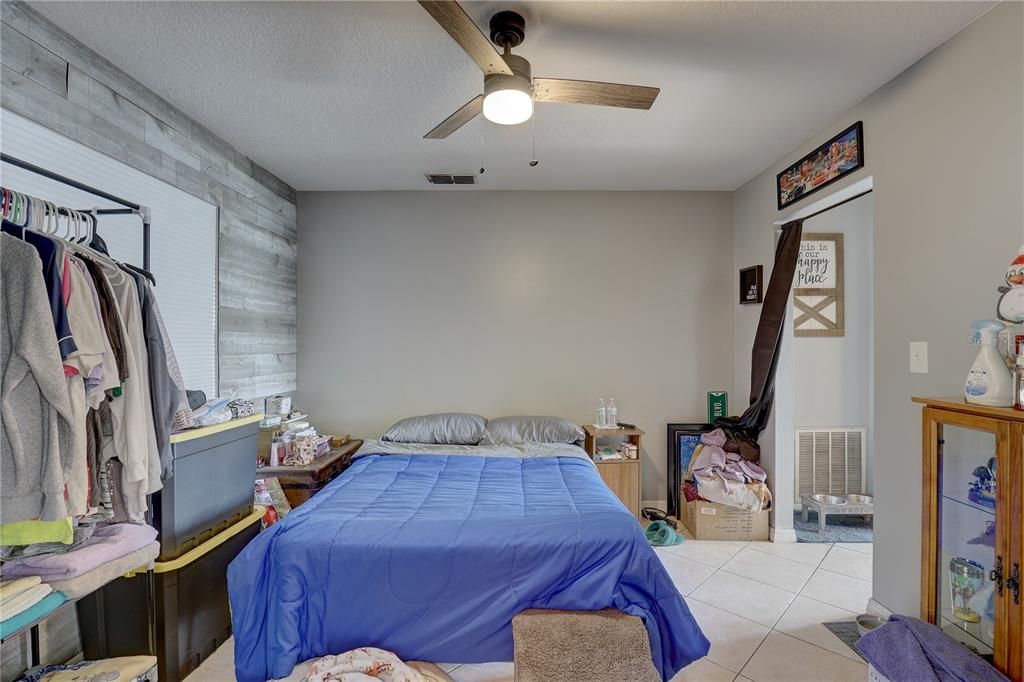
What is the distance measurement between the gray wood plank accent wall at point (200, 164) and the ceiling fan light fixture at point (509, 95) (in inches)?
68.8

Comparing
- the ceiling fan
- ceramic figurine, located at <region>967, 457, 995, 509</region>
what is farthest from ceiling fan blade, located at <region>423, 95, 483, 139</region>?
ceramic figurine, located at <region>967, 457, 995, 509</region>

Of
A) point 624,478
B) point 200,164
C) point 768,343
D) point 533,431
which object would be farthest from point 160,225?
point 768,343

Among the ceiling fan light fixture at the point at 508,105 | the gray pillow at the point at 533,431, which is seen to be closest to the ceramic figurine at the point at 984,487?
the ceiling fan light fixture at the point at 508,105

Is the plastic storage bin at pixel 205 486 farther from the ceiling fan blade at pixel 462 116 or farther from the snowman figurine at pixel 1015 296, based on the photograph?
the snowman figurine at pixel 1015 296

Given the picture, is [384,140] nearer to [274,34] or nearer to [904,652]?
[274,34]

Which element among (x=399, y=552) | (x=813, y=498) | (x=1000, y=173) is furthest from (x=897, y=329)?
(x=399, y=552)

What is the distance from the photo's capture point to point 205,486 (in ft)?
6.88

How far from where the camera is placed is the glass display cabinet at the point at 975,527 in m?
1.38

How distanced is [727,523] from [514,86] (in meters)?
3.26

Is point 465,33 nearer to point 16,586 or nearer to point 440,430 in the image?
point 16,586

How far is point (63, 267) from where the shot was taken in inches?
56.4

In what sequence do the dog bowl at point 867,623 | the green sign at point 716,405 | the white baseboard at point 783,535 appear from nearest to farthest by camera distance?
the dog bowl at point 867,623
the white baseboard at point 783,535
the green sign at point 716,405

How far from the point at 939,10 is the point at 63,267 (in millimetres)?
3206

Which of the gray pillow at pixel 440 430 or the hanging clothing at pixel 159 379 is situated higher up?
the hanging clothing at pixel 159 379
